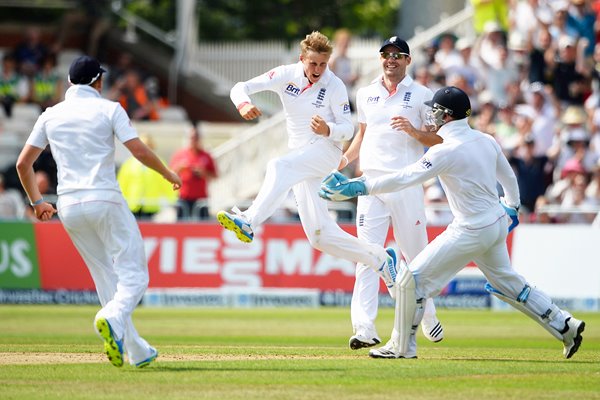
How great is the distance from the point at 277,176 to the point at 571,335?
289 centimetres

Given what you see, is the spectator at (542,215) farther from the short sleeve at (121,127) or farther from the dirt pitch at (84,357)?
the short sleeve at (121,127)

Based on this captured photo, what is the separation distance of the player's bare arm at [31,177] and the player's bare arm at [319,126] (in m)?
2.49

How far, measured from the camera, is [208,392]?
345 inches

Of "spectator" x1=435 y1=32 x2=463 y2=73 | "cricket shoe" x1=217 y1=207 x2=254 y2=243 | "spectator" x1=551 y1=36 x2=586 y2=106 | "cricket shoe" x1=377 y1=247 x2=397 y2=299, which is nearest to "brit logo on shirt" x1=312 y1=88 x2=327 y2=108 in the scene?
"cricket shoe" x1=217 y1=207 x2=254 y2=243

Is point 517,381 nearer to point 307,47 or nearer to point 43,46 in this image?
point 307,47

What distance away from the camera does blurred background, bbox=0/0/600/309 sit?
64.3 feet

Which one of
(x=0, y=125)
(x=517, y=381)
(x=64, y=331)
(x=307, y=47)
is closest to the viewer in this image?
(x=517, y=381)

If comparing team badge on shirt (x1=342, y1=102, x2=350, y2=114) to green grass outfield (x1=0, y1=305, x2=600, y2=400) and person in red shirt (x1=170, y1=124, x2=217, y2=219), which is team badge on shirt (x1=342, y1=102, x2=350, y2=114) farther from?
person in red shirt (x1=170, y1=124, x2=217, y2=219)

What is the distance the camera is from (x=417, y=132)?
1120cm

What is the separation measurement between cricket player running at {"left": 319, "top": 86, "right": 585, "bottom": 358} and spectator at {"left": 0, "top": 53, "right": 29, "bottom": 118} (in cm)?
1793

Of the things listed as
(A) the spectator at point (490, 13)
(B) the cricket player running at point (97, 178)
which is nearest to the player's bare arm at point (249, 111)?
(B) the cricket player running at point (97, 178)

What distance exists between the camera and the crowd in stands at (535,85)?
20453 millimetres

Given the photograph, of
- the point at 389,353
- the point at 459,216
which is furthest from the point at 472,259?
the point at 389,353

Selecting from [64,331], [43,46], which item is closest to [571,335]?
[64,331]
